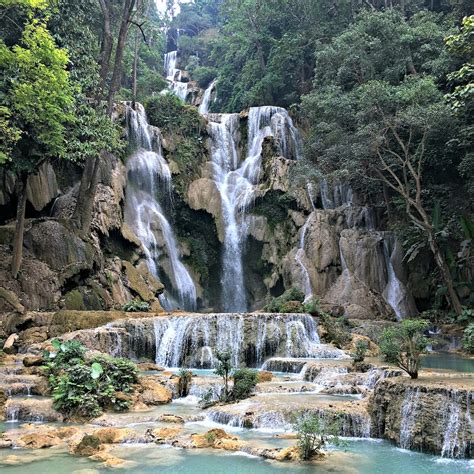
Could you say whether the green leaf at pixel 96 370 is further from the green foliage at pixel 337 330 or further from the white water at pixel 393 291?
the white water at pixel 393 291

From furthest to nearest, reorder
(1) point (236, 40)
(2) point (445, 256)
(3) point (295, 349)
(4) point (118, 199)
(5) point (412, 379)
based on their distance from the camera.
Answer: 1. (1) point (236, 40)
2. (4) point (118, 199)
3. (2) point (445, 256)
4. (3) point (295, 349)
5. (5) point (412, 379)

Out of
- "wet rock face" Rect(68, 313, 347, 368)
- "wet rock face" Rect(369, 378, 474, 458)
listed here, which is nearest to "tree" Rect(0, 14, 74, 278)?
"wet rock face" Rect(68, 313, 347, 368)

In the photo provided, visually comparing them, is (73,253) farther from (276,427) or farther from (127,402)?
(276,427)

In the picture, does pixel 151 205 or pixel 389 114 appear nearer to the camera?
Result: pixel 389 114

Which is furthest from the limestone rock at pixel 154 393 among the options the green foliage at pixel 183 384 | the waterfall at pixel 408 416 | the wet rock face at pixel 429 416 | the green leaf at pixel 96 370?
the waterfall at pixel 408 416

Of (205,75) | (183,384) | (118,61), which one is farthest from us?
(205,75)

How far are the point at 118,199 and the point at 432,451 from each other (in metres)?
19.0

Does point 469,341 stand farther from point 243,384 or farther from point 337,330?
point 243,384

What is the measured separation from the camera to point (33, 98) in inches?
612

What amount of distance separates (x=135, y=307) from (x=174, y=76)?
1507 inches

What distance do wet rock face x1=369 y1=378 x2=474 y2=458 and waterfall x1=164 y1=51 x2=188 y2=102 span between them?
126ft

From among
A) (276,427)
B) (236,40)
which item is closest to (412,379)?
(276,427)

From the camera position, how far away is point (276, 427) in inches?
372

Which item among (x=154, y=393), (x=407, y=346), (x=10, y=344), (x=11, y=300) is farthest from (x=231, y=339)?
(x=407, y=346)
